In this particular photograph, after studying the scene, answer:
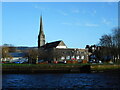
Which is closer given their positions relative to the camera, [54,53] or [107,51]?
[107,51]

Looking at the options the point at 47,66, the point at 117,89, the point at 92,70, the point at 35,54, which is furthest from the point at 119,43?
the point at 117,89

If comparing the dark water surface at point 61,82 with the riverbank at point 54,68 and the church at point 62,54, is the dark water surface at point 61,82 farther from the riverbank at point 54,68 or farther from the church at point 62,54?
the church at point 62,54

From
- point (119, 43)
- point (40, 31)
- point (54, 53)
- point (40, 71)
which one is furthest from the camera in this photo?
point (40, 31)

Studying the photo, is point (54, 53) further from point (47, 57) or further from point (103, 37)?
point (103, 37)

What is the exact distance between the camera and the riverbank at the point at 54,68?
53844 mm

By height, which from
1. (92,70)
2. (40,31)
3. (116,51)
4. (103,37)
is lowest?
(92,70)

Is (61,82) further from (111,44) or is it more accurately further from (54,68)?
(111,44)

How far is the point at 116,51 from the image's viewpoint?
234 feet

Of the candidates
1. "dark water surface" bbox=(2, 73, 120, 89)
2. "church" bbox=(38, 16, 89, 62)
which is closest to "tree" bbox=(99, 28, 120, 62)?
"church" bbox=(38, 16, 89, 62)

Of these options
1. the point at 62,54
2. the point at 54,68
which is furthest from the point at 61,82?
the point at 62,54

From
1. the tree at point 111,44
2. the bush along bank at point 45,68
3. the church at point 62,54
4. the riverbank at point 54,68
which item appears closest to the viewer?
the bush along bank at point 45,68

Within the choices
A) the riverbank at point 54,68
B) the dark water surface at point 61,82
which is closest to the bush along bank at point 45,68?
the riverbank at point 54,68

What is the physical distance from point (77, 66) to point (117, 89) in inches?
1272

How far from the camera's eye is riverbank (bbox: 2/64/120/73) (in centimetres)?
5384
